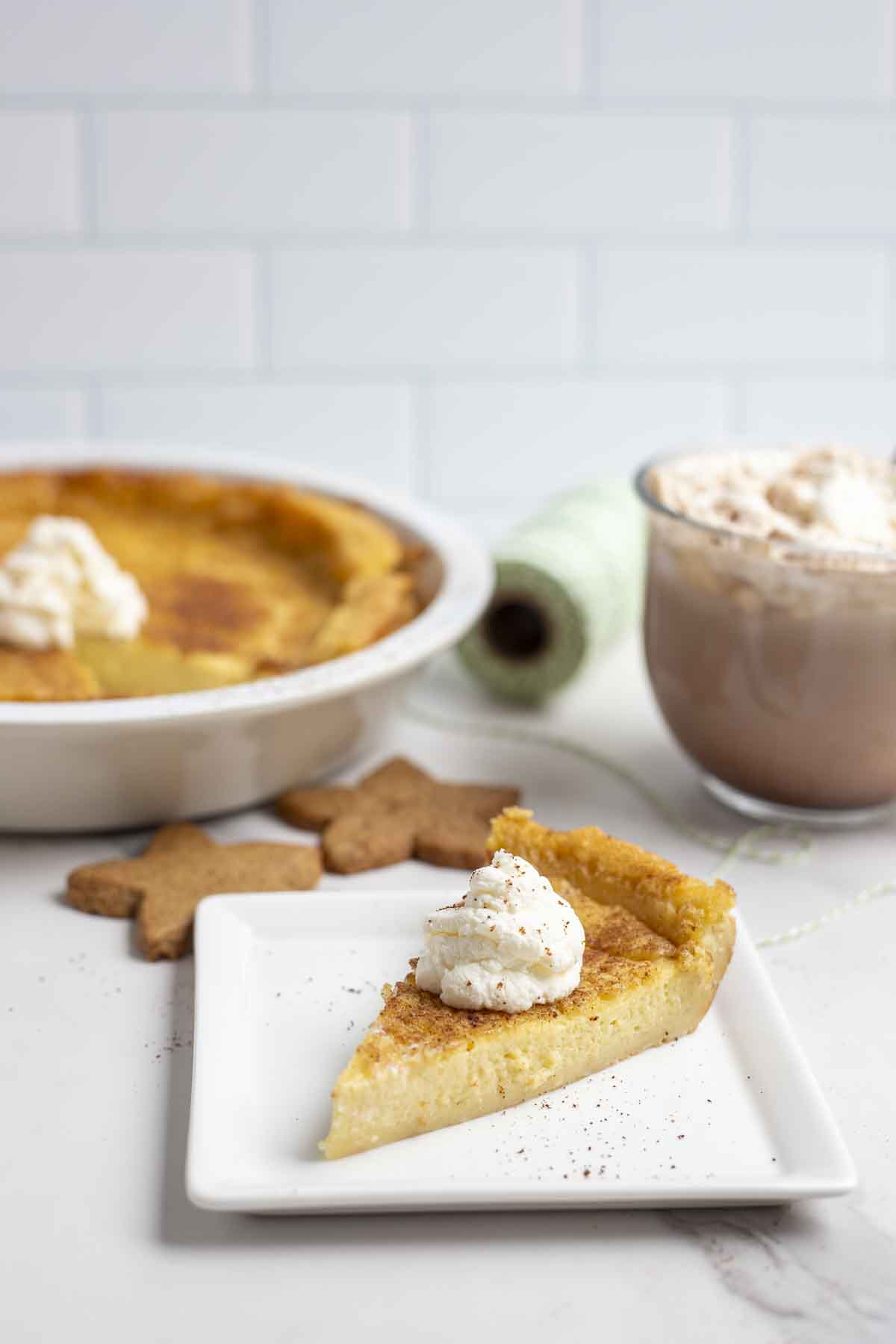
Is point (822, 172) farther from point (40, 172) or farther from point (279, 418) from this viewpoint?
point (40, 172)

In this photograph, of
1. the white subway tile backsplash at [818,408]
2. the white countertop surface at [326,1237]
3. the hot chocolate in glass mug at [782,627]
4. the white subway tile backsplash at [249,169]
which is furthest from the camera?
the white subway tile backsplash at [818,408]

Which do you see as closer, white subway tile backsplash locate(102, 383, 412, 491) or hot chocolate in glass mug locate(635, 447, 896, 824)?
hot chocolate in glass mug locate(635, 447, 896, 824)

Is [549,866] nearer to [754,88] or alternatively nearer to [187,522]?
[187,522]

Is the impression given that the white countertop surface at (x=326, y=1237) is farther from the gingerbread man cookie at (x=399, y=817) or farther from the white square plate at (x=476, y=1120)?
the gingerbread man cookie at (x=399, y=817)

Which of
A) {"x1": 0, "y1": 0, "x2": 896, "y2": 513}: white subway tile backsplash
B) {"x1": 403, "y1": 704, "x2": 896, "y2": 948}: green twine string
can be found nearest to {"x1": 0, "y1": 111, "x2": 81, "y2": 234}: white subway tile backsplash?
{"x1": 0, "y1": 0, "x2": 896, "y2": 513}: white subway tile backsplash

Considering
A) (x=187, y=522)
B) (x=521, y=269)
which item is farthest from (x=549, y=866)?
(x=521, y=269)

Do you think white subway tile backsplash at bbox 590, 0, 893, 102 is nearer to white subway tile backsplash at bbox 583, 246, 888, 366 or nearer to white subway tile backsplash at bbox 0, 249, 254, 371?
white subway tile backsplash at bbox 583, 246, 888, 366

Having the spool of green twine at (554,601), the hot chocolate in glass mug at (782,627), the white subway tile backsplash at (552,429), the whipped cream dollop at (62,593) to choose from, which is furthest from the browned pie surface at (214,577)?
the white subway tile backsplash at (552,429)
